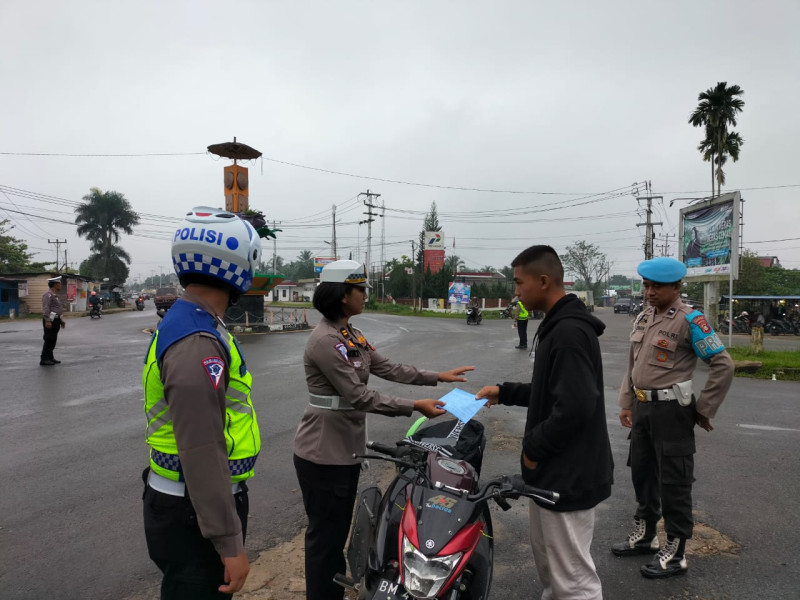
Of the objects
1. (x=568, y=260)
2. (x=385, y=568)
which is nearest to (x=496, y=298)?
(x=568, y=260)

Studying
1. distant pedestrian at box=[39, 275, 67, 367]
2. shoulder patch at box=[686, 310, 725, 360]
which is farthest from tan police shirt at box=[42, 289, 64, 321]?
shoulder patch at box=[686, 310, 725, 360]

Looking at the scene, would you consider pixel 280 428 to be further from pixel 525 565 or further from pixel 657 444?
pixel 657 444

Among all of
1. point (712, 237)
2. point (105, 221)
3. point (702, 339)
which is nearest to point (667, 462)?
point (702, 339)

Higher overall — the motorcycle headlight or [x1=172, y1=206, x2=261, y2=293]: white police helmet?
[x1=172, y1=206, x2=261, y2=293]: white police helmet

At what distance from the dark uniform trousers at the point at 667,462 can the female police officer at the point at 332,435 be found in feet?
5.31

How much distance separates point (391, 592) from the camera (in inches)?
75.9

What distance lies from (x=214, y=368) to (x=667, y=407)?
2.94 metres

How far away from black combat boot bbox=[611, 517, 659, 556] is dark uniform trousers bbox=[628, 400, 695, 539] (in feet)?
0.22

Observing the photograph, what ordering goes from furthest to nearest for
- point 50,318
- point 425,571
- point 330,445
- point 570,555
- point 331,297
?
point 50,318 → point 331,297 → point 330,445 → point 570,555 → point 425,571

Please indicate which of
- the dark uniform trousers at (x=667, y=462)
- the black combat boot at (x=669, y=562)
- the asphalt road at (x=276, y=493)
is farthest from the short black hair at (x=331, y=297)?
the black combat boot at (x=669, y=562)

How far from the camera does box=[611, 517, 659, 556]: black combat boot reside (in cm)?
349

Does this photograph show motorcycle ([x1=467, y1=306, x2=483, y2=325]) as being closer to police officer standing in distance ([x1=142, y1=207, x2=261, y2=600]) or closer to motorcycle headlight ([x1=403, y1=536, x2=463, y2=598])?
motorcycle headlight ([x1=403, y1=536, x2=463, y2=598])

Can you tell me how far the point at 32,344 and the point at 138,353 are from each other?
4455 millimetres

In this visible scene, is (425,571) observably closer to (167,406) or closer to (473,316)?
(167,406)
